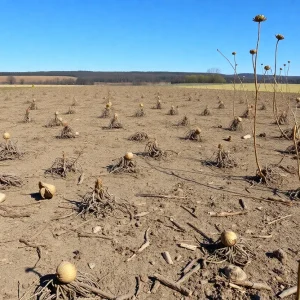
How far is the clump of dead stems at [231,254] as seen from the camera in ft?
11.8

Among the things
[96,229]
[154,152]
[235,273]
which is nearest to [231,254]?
[235,273]

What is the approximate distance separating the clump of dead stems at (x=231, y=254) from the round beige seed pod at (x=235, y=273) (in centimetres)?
18

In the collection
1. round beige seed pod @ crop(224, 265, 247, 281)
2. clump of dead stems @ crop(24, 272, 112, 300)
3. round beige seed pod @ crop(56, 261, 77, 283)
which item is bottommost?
clump of dead stems @ crop(24, 272, 112, 300)

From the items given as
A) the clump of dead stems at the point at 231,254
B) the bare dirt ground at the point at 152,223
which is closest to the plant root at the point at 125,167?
the bare dirt ground at the point at 152,223

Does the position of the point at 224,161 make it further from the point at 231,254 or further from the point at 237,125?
the point at 237,125

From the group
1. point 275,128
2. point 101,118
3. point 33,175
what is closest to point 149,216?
point 33,175

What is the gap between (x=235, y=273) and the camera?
131 inches

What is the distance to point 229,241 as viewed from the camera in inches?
143

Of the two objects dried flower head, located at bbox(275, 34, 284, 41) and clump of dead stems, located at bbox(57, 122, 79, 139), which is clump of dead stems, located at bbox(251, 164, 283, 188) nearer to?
dried flower head, located at bbox(275, 34, 284, 41)

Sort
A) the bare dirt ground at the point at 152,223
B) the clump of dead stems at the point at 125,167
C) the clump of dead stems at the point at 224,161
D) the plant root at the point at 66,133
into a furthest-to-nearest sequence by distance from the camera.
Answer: the plant root at the point at 66,133 → the clump of dead stems at the point at 224,161 → the clump of dead stems at the point at 125,167 → the bare dirt ground at the point at 152,223

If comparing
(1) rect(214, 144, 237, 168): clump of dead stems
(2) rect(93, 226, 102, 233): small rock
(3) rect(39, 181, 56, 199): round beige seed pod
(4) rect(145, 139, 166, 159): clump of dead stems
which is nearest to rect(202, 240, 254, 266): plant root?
(2) rect(93, 226, 102, 233): small rock

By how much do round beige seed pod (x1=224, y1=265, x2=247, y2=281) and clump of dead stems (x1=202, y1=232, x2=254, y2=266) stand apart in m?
0.18

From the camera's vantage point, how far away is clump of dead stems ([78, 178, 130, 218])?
4.68 meters

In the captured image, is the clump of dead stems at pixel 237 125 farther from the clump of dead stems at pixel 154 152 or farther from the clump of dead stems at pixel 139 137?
the clump of dead stems at pixel 154 152
